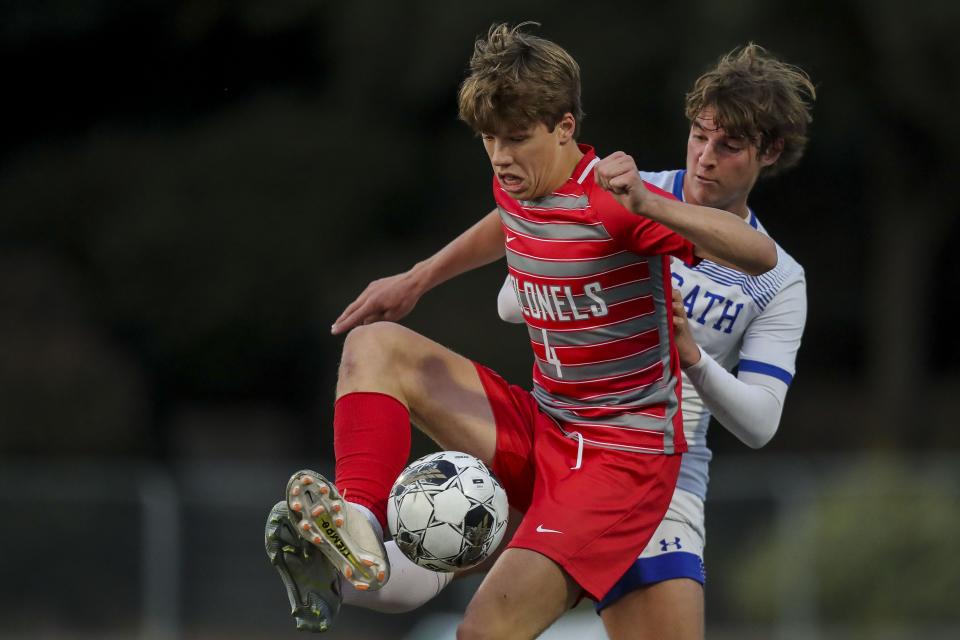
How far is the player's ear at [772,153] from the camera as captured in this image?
16.8 feet

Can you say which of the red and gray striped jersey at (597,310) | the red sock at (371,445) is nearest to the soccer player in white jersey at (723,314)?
the red and gray striped jersey at (597,310)

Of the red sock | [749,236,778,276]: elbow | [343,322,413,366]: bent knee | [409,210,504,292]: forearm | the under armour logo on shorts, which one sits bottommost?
the under armour logo on shorts

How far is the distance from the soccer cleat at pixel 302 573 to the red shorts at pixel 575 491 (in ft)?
1.79

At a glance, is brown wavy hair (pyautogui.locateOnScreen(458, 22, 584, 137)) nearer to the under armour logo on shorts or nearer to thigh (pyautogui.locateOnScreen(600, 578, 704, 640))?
the under armour logo on shorts

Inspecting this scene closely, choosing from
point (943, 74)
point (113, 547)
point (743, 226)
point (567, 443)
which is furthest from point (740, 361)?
point (943, 74)

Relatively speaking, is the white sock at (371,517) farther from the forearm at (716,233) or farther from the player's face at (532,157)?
the forearm at (716,233)

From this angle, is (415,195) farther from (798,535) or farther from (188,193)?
(798,535)

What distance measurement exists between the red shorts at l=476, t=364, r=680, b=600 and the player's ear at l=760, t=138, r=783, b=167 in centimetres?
105

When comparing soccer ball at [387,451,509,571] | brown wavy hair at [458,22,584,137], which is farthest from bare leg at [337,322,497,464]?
brown wavy hair at [458,22,584,137]

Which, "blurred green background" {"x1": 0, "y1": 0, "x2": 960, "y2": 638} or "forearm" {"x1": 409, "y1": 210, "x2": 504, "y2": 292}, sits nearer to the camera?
"forearm" {"x1": 409, "y1": 210, "x2": 504, "y2": 292}

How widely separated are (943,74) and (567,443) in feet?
41.7

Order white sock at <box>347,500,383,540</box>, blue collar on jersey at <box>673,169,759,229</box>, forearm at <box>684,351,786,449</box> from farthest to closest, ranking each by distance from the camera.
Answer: blue collar on jersey at <box>673,169,759,229</box>, forearm at <box>684,351,786,449</box>, white sock at <box>347,500,383,540</box>

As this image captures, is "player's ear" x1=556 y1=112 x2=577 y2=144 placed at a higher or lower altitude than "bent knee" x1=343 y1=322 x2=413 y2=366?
higher

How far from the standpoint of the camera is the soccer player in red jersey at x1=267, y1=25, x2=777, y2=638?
14.4 ft
